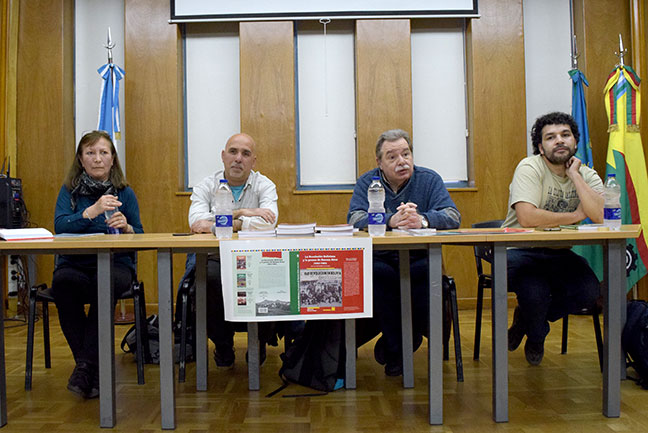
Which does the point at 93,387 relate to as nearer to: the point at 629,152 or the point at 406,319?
the point at 406,319

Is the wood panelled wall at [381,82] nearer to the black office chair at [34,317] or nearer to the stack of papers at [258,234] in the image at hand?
the black office chair at [34,317]

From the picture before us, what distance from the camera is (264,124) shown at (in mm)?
4344

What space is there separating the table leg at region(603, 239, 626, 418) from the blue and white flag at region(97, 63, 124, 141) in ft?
11.8

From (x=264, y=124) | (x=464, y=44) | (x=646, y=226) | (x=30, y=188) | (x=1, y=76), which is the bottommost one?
(x=646, y=226)

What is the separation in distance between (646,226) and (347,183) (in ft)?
7.63

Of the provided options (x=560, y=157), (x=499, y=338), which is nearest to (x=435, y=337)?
(x=499, y=338)

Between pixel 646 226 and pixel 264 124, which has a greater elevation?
pixel 264 124

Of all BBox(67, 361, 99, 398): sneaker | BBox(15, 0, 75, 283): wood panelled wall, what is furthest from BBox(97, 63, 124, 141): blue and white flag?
BBox(67, 361, 99, 398): sneaker

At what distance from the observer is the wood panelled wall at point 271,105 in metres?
4.32

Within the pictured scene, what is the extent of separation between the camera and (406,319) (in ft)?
7.75

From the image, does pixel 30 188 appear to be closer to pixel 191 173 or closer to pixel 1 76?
pixel 1 76

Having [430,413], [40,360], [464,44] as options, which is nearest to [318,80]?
[464,44]

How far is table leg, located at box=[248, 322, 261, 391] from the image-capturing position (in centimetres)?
234

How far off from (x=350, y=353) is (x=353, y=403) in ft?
0.86
